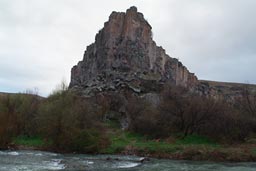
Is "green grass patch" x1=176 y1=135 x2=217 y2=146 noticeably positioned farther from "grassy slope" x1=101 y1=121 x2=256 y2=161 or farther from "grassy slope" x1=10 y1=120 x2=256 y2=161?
"grassy slope" x1=101 y1=121 x2=256 y2=161

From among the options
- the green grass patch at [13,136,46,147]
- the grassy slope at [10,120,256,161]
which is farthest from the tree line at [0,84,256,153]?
the grassy slope at [10,120,256,161]

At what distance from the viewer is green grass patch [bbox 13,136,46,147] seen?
49.3 m

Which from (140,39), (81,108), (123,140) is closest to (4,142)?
(81,108)

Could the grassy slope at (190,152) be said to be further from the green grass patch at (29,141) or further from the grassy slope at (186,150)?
the green grass patch at (29,141)

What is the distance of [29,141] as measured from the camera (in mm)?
53000

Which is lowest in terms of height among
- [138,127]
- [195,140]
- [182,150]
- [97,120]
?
[182,150]

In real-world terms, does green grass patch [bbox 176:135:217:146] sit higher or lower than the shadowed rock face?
lower

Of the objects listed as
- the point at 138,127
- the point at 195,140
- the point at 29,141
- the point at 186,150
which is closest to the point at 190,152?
the point at 186,150

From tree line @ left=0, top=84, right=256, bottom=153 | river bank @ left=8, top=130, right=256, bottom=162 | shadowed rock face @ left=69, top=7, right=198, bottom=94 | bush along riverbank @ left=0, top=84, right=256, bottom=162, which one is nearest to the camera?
river bank @ left=8, top=130, right=256, bottom=162

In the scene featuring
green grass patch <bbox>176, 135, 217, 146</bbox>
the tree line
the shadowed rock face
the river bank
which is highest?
the shadowed rock face

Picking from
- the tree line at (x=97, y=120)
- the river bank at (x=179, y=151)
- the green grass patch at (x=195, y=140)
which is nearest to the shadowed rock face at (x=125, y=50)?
the tree line at (x=97, y=120)

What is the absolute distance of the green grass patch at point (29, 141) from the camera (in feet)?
162

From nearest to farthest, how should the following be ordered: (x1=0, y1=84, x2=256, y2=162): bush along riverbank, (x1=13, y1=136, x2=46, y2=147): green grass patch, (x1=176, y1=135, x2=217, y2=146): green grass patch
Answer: (x1=0, y1=84, x2=256, y2=162): bush along riverbank
(x1=13, y1=136, x2=46, y2=147): green grass patch
(x1=176, y1=135, x2=217, y2=146): green grass patch

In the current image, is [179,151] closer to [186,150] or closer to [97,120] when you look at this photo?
[186,150]
